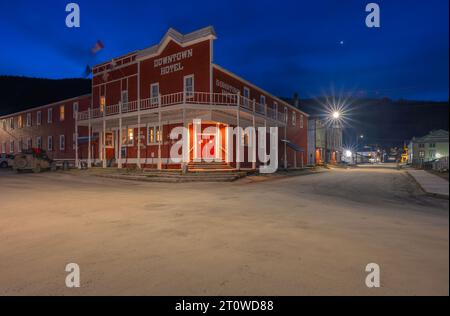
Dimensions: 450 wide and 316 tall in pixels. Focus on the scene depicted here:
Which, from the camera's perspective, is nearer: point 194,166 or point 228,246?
point 228,246

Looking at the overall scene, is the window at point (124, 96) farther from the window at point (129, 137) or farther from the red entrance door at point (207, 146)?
the red entrance door at point (207, 146)

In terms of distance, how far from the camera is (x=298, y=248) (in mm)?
4410

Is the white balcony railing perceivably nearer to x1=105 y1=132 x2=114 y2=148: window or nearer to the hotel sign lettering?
the hotel sign lettering

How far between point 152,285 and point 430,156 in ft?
230

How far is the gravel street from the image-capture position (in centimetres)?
312

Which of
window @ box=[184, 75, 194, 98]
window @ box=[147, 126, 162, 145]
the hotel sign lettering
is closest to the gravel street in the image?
window @ box=[184, 75, 194, 98]

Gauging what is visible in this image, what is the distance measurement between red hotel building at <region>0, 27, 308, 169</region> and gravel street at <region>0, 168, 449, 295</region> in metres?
11.0

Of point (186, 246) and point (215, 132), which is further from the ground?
point (215, 132)

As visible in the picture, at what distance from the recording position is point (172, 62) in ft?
71.2

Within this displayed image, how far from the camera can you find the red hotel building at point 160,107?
19.7 m

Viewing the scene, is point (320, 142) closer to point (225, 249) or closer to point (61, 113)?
point (61, 113)

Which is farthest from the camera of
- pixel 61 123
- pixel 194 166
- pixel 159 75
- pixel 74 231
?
pixel 61 123
